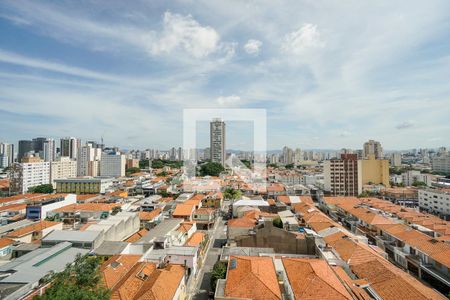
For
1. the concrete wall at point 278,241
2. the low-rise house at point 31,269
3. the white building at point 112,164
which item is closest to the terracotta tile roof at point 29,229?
the low-rise house at point 31,269

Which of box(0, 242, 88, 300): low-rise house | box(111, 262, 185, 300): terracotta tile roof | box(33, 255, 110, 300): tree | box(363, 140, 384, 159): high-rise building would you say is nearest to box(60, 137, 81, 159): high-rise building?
box(0, 242, 88, 300): low-rise house

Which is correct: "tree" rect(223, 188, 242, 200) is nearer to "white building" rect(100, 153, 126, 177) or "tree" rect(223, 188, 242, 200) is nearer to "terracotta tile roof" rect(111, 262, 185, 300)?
"terracotta tile roof" rect(111, 262, 185, 300)

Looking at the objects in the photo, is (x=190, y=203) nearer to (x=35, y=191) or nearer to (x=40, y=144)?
(x=35, y=191)

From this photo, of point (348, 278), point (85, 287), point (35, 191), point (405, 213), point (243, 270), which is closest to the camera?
point (85, 287)

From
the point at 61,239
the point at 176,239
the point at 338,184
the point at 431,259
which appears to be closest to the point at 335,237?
the point at 431,259

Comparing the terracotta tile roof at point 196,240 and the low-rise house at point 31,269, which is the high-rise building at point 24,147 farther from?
the terracotta tile roof at point 196,240

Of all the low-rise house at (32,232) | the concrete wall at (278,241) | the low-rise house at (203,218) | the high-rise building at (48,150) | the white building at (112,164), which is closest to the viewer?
the concrete wall at (278,241)
